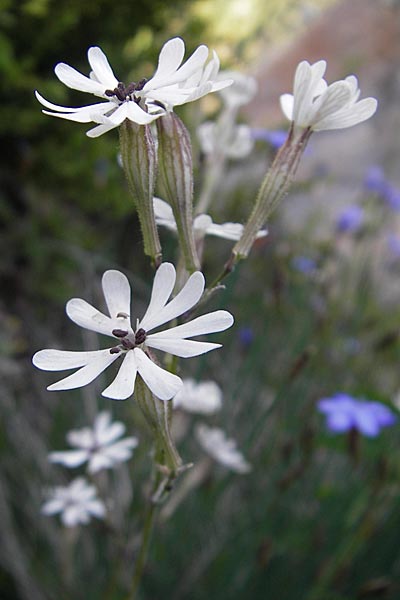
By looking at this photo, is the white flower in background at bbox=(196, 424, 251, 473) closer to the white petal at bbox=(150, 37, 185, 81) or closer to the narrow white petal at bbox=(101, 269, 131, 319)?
the narrow white petal at bbox=(101, 269, 131, 319)

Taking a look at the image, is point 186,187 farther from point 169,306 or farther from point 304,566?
point 304,566

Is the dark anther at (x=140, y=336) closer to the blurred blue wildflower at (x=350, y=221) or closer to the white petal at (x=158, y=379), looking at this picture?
the white petal at (x=158, y=379)

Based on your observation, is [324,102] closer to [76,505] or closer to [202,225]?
[202,225]

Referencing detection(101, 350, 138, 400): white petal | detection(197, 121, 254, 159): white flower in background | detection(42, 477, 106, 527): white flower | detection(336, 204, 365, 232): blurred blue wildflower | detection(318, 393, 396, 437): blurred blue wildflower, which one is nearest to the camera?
detection(101, 350, 138, 400): white petal

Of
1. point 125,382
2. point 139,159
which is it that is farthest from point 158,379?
point 139,159

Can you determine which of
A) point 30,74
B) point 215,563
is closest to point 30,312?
point 30,74

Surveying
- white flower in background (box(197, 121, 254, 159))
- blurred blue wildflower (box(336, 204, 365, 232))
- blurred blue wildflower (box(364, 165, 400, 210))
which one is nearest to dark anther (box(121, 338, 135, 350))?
white flower in background (box(197, 121, 254, 159))
